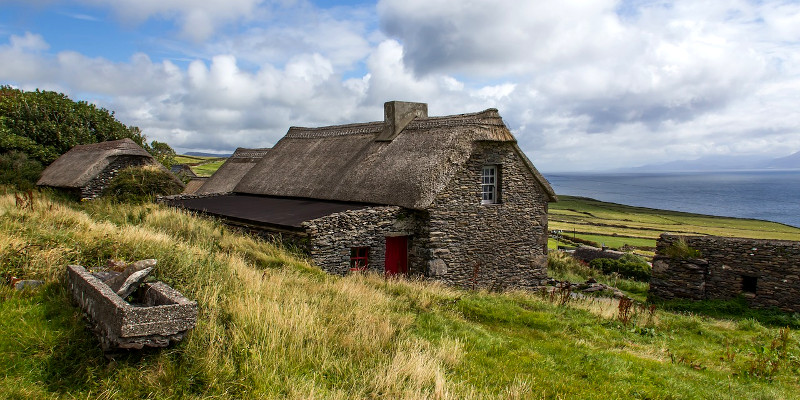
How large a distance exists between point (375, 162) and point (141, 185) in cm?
1202

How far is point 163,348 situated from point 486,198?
43.2 feet

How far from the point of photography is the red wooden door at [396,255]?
15896 mm

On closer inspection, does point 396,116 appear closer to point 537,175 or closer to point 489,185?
point 489,185

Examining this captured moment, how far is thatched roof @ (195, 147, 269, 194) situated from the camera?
2738 centimetres

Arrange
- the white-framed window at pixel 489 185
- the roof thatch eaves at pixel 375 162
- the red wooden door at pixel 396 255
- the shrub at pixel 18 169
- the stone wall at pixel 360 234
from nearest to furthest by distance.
Result: the stone wall at pixel 360 234, the red wooden door at pixel 396 255, the roof thatch eaves at pixel 375 162, the white-framed window at pixel 489 185, the shrub at pixel 18 169

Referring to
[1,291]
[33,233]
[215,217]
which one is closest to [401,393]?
[1,291]

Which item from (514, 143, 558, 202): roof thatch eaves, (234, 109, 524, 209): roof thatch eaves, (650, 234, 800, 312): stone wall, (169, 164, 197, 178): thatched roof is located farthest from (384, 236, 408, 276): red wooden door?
(169, 164, 197, 178): thatched roof

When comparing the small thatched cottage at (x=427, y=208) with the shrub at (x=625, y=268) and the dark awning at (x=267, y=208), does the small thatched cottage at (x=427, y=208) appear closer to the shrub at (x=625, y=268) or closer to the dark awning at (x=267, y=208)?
the dark awning at (x=267, y=208)

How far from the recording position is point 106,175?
24.4 m

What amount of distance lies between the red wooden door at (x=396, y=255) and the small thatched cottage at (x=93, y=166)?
50.5 feet

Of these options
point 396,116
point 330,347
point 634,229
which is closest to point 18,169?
point 396,116

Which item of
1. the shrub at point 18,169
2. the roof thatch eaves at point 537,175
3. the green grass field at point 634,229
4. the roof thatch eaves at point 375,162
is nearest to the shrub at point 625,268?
the roof thatch eaves at point 537,175

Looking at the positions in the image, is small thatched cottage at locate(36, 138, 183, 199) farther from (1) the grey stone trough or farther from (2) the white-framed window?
(1) the grey stone trough

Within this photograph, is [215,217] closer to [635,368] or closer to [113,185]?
[113,185]
